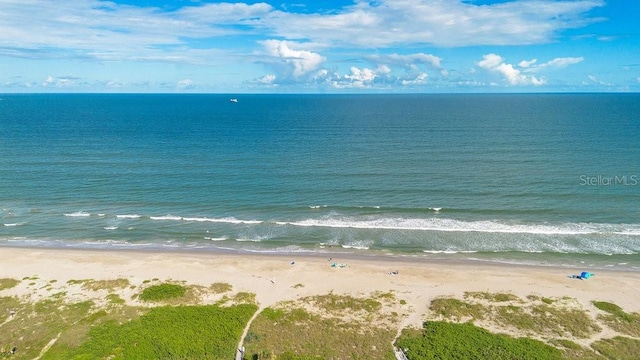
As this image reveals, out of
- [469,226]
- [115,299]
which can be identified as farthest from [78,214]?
[469,226]

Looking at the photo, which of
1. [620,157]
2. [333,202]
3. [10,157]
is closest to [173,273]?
[333,202]

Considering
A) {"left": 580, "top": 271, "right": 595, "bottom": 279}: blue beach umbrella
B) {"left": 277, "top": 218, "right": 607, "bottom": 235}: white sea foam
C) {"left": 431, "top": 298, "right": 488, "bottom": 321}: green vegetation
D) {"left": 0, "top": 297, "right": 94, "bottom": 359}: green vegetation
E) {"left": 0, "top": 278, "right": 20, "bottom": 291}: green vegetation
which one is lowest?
{"left": 0, "top": 297, "right": 94, "bottom": 359}: green vegetation

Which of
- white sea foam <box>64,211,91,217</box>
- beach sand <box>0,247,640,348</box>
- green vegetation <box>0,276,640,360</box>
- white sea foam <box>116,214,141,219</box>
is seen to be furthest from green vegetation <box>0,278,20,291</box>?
white sea foam <box>64,211,91,217</box>

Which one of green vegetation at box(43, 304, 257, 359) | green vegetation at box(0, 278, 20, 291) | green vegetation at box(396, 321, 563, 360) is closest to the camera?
green vegetation at box(396, 321, 563, 360)

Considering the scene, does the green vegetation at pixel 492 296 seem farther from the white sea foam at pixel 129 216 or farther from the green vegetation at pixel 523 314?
the white sea foam at pixel 129 216

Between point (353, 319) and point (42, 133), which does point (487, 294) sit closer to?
point (353, 319)

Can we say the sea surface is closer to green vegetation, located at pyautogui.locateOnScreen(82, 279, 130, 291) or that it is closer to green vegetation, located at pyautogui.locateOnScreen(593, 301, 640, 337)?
green vegetation, located at pyautogui.locateOnScreen(82, 279, 130, 291)

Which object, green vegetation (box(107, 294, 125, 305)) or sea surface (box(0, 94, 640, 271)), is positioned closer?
green vegetation (box(107, 294, 125, 305))

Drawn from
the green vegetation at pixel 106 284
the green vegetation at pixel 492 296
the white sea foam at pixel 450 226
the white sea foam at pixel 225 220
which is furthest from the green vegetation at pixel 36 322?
the green vegetation at pixel 492 296
